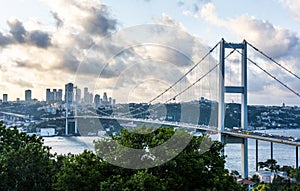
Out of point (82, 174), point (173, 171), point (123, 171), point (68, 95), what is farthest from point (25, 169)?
point (68, 95)

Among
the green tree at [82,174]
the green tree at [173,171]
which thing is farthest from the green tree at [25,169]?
the green tree at [173,171]

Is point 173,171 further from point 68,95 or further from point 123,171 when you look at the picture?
point 68,95

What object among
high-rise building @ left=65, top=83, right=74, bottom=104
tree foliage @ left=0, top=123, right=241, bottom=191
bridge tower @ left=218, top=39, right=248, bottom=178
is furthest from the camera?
high-rise building @ left=65, top=83, right=74, bottom=104

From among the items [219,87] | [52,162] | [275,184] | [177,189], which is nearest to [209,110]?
[219,87]

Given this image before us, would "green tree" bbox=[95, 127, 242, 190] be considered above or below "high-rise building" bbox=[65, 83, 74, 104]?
below

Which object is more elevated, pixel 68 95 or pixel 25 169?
pixel 68 95

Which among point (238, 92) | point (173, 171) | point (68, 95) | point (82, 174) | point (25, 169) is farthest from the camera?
point (68, 95)

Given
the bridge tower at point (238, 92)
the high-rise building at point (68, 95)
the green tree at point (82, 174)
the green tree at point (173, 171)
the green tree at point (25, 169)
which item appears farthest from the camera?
the high-rise building at point (68, 95)

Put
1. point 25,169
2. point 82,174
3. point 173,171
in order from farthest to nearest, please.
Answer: point 25,169 → point 82,174 → point 173,171

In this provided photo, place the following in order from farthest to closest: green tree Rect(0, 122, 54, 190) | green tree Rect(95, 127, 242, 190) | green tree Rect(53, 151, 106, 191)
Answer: green tree Rect(0, 122, 54, 190) → green tree Rect(53, 151, 106, 191) → green tree Rect(95, 127, 242, 190)

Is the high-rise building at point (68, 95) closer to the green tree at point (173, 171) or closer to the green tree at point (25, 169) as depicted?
the green tree at point (25, 169)

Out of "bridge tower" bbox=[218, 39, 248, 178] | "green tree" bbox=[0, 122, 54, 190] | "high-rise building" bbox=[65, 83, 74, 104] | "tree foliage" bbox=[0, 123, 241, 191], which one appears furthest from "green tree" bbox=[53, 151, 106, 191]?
"high-rise building" bbox=[65, 83, 74, 104]

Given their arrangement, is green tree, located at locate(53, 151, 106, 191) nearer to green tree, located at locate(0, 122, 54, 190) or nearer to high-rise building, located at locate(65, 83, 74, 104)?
green tree, located at locate(0, 122, 54, 190)
